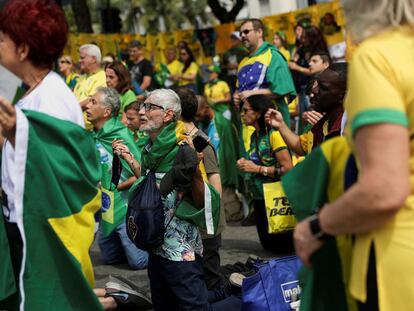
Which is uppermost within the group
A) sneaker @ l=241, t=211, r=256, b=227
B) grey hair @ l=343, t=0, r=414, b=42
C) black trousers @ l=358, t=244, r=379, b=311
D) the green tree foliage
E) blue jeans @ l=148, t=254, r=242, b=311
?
grey hair @ l=343, t=0, r=414, b=42

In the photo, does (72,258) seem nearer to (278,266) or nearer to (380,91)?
(380,91)

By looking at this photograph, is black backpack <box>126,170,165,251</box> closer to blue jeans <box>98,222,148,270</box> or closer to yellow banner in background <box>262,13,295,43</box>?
blue jeans <box>98,222,148,270</box>

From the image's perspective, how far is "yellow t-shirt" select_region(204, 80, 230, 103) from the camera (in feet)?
35.8

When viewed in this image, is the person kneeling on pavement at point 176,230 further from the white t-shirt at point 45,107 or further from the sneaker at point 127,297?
the white t-shirt at point 45,107

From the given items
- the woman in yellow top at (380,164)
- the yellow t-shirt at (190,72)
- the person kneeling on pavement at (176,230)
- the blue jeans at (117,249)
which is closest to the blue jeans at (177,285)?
the person kneeling on pavement at (176,230)

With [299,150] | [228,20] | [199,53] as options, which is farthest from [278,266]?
[228,20]

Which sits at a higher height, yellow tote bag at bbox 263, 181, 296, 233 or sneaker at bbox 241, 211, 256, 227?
yellow tote bag at bbox 263, 181, 296, 233

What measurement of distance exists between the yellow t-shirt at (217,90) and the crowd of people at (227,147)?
39 cm

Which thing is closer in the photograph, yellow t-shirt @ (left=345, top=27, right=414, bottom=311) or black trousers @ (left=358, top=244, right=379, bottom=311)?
yellow t-shirt @ (left=345, top=27, right=414, bottom=311)

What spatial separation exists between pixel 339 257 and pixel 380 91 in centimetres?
61

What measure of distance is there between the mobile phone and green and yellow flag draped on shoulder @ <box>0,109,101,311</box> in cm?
173

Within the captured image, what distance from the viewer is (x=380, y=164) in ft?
6.54

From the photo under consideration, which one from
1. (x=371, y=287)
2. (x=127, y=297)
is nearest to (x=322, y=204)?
(x=371, y=287)

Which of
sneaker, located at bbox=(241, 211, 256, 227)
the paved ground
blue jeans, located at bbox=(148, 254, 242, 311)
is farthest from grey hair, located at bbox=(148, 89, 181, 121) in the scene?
sneaker, located at bbox=(241, 211, 256, 227)
